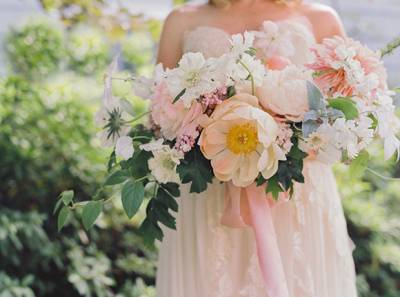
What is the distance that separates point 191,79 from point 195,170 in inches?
8.1

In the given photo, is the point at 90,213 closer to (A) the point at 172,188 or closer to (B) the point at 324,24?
(A) the point at 172,188

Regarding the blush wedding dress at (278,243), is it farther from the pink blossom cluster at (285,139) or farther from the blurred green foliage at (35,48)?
the blurred green foliage at (35,48)

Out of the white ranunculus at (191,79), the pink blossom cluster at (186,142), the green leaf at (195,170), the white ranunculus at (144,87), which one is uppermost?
the white ranunculus at (191,79)

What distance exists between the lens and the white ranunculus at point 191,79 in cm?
149

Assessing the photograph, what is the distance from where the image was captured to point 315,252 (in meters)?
1.88

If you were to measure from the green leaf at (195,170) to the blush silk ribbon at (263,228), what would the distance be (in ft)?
0.43

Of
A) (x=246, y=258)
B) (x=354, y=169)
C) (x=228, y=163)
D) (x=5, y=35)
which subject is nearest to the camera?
(x=228, y=163)

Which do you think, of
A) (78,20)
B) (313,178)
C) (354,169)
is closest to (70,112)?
(78,20)

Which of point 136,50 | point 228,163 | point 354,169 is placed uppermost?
point 228,163

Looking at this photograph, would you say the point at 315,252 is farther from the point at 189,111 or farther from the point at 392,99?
the point at 189,111

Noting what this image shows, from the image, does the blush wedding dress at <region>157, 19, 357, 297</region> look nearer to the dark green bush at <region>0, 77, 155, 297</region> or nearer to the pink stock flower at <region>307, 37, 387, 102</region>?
the pink stock flower at <region>307, 37, 387, 102</region>

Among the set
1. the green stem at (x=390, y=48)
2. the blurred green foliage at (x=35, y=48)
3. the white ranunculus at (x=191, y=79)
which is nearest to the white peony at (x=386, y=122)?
the green stem at (x=390, y=48)

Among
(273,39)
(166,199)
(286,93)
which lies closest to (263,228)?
(166,199)

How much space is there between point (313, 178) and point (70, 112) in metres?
1.40
